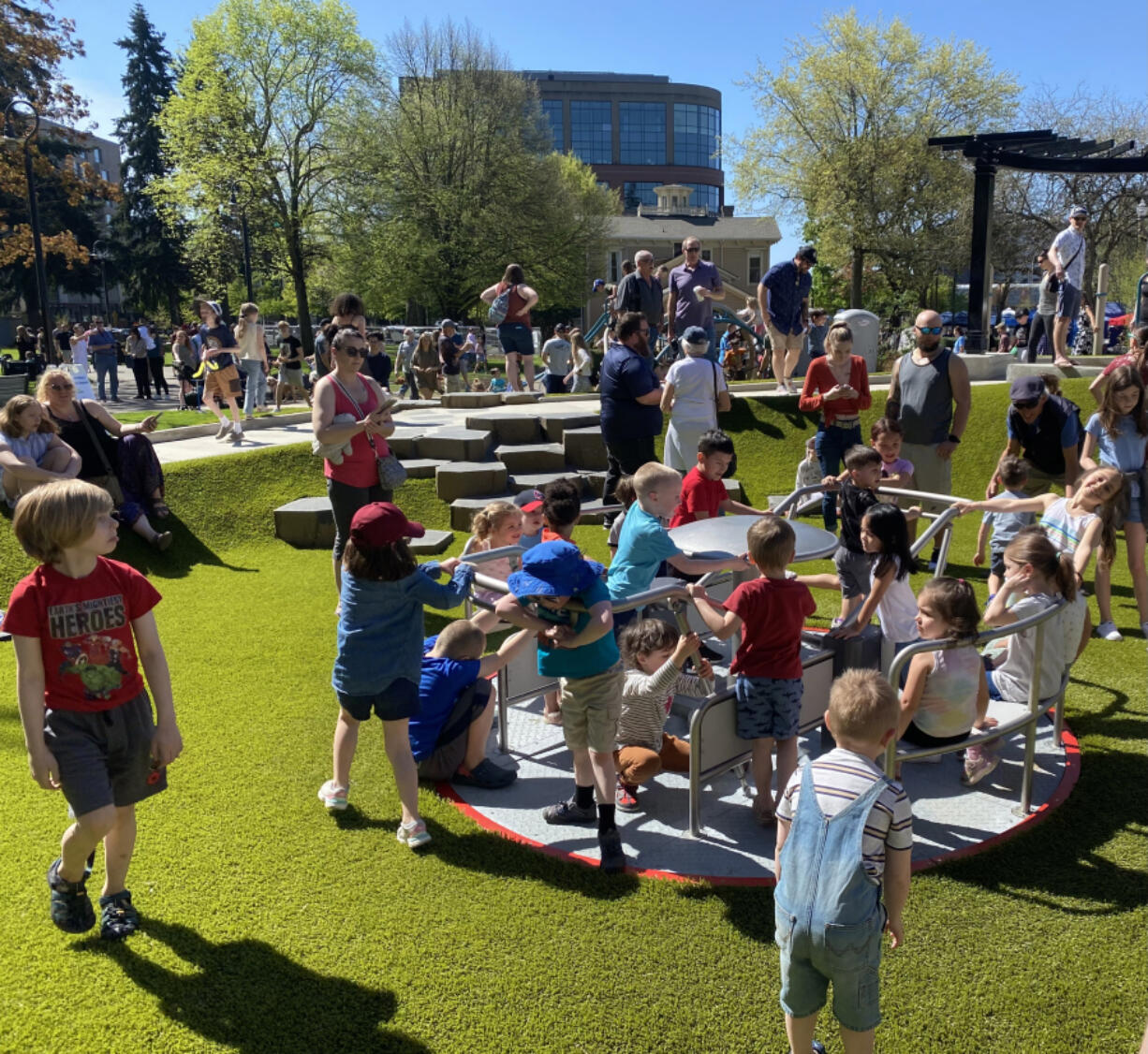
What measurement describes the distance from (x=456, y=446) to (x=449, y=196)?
93.4ft

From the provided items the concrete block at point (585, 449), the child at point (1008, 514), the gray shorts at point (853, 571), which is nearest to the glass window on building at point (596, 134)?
the concrete block at point (585, 449)

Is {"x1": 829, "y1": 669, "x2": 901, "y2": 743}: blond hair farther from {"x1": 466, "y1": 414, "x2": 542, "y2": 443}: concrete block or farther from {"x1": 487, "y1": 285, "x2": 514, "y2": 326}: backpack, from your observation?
{"x1": 487, "y1": 285, "x2": 514, "y2": 326}: backpack

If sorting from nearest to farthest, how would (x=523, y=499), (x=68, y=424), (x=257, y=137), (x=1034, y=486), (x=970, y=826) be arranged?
(x=970, y=826)
(x=523, y=499)
(x=1034, y=486)
(x=68, y=424)
(x=257, y=137)

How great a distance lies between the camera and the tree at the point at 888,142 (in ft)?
123

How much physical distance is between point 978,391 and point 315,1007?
43.6ft

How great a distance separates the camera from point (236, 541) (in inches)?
421

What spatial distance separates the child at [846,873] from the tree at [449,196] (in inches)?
1471

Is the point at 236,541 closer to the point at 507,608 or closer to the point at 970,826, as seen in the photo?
the point at 507,608

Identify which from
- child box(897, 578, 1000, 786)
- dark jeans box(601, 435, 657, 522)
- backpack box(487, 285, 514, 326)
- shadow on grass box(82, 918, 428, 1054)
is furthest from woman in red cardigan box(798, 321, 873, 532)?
shadow on grass box(82, 918, 428, 1054)

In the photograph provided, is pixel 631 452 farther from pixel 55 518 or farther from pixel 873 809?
pixel 873 809

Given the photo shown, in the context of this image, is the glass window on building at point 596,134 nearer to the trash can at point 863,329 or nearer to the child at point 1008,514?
the trash can at point 863,329

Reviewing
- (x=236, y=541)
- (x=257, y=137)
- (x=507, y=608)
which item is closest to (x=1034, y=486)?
(x=507, y=608)

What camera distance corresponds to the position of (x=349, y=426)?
6.40 meters

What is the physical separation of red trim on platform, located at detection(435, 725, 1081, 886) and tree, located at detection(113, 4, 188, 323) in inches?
1998
